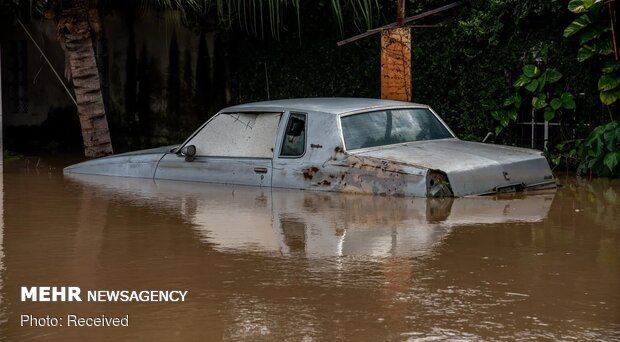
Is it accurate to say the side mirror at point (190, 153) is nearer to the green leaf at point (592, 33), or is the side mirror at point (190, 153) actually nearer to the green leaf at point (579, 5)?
the green leaf at point (579, 5)

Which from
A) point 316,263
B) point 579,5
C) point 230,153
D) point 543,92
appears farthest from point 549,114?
point 316,263

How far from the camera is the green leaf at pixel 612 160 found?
13.0m

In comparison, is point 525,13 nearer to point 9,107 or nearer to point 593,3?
point 593,3

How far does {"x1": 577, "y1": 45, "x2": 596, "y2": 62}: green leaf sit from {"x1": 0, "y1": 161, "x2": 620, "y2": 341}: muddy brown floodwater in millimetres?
2028

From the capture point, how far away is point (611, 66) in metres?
13.4

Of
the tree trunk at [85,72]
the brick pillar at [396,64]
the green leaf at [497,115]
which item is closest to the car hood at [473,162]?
the green leaf at [497,115]

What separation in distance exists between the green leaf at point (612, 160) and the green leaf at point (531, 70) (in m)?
1.56

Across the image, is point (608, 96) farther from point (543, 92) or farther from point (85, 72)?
point (85, 72)

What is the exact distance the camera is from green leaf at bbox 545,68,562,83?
13997 mm

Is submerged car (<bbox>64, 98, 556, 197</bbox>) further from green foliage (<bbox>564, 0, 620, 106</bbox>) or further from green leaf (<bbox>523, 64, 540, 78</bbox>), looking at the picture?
green leaf (<bbox>523, 64, 540, 78</bbox>)

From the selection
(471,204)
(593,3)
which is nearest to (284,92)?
(593,3)

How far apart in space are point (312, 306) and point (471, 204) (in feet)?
14.2

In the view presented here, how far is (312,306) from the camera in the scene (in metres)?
6.50

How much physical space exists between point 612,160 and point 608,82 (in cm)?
97
